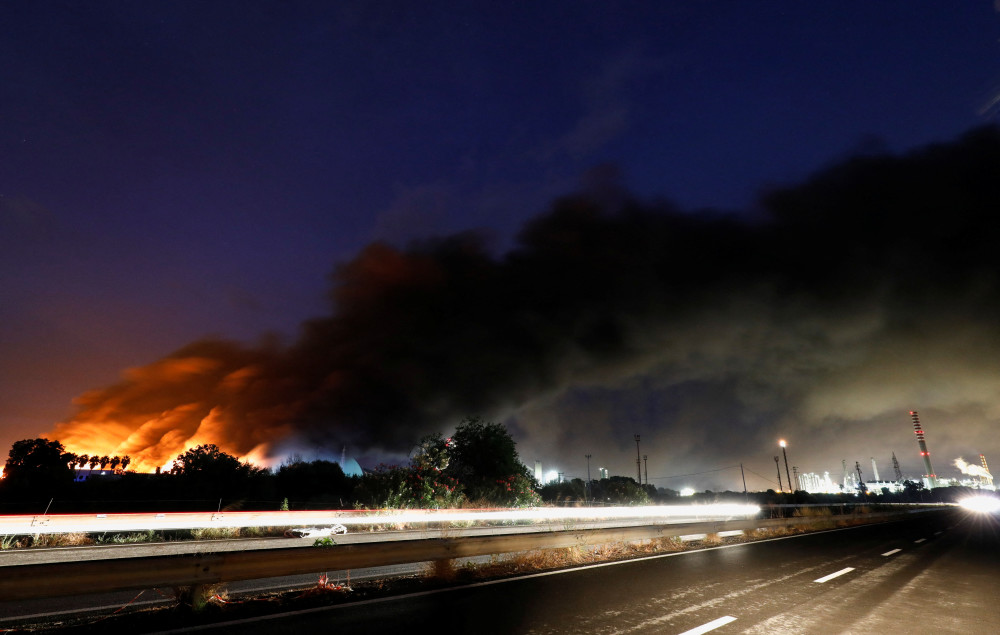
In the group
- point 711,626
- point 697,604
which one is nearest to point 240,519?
point 697,604

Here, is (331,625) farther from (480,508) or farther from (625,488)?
(625,488)

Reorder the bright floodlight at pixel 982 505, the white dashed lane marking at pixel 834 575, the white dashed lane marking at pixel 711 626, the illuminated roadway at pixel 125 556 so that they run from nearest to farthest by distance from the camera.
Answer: the white dashed lane marking at pixel 711 626, the illuminated roadway at pixel 125 556, the white dashed lane marking at pixel 834 575, the bright floodlight at pixel 982 505

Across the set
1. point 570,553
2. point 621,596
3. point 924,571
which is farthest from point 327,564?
Answer: point 924,571

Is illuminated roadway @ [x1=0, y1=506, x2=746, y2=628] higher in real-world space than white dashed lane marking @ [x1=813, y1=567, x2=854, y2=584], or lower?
higher

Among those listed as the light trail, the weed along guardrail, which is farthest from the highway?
the light trail

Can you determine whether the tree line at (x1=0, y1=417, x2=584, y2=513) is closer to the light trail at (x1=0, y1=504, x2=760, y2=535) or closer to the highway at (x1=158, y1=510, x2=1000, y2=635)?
the light trail at (x1=0, y1=504, x2=760, y2=535)

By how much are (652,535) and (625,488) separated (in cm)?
5341

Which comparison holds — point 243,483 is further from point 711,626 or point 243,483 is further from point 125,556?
point 711,626

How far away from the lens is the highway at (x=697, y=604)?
576 centimetres

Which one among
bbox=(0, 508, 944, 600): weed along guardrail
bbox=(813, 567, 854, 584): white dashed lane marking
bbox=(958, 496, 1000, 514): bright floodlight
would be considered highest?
bbox=(0, 508, 944, 600): weed along guardrail

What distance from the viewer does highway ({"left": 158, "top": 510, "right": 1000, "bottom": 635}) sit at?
227 inches

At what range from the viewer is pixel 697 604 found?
22.9ft

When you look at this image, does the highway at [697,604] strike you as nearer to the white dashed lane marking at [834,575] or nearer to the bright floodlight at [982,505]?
the white dashed lane marking at [834,575]

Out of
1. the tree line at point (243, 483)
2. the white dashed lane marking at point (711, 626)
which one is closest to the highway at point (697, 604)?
the white dashed lane marking at point (711, 626)
